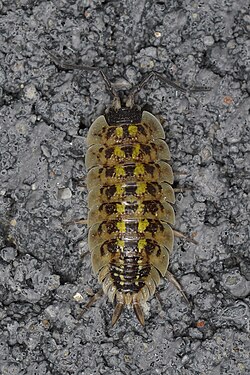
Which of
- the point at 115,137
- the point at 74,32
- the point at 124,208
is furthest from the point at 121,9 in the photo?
the point at 124,208

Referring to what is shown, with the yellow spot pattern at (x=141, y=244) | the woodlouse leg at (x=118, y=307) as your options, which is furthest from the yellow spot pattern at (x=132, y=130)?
the woodlouse leg at (x=118, y=307)

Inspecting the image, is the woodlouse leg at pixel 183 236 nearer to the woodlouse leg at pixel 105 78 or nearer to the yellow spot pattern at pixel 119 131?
the yellow spot pattern at pixel 119 131

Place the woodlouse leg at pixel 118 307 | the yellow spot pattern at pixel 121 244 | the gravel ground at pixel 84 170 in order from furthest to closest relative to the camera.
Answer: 1. the gravel ground at pixel 84 170
2. the woodlouse leg at pixel 118 307
3. the yellow spot pattern at pixel 121 244

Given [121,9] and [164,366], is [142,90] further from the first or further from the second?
[164,366]

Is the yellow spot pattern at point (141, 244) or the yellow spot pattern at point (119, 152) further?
the yellow spot pattern at point (119, 152)

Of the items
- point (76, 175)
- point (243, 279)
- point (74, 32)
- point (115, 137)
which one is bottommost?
point (243, 279)

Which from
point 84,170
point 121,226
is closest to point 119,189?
point 121,226

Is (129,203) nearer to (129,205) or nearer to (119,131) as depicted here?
(129,205)

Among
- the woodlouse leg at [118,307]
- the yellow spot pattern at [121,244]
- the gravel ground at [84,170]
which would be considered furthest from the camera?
the gravel ground at [84,170]
